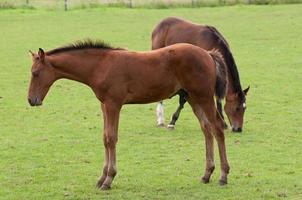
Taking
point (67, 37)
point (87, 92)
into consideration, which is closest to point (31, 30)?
point (67, 37)

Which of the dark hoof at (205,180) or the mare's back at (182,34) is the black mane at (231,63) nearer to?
the mare's back at (182,34)

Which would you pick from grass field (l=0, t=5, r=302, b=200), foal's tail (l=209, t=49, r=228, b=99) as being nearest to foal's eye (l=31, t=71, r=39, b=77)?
grass field (l=0, t=5, r=302, b=200)

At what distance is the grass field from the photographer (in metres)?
9.04

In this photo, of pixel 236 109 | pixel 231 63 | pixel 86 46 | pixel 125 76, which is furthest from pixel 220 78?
pixel 236 109

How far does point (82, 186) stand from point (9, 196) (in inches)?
38.5

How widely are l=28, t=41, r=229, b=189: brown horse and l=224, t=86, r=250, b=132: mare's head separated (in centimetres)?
346

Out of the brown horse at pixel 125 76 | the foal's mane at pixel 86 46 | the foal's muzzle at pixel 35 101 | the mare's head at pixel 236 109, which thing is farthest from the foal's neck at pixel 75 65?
the mare's head at pixel 236 109

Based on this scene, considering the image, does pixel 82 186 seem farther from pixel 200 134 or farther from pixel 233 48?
pixel 233 48

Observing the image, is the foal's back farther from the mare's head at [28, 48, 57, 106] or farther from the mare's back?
the mare's back

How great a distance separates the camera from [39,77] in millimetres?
8906

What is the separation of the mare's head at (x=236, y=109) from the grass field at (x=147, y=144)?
0.64ft

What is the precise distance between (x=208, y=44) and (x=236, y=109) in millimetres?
1300

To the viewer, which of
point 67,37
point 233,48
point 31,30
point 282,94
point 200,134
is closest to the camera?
point 200,134

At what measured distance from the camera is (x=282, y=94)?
1631 cm
